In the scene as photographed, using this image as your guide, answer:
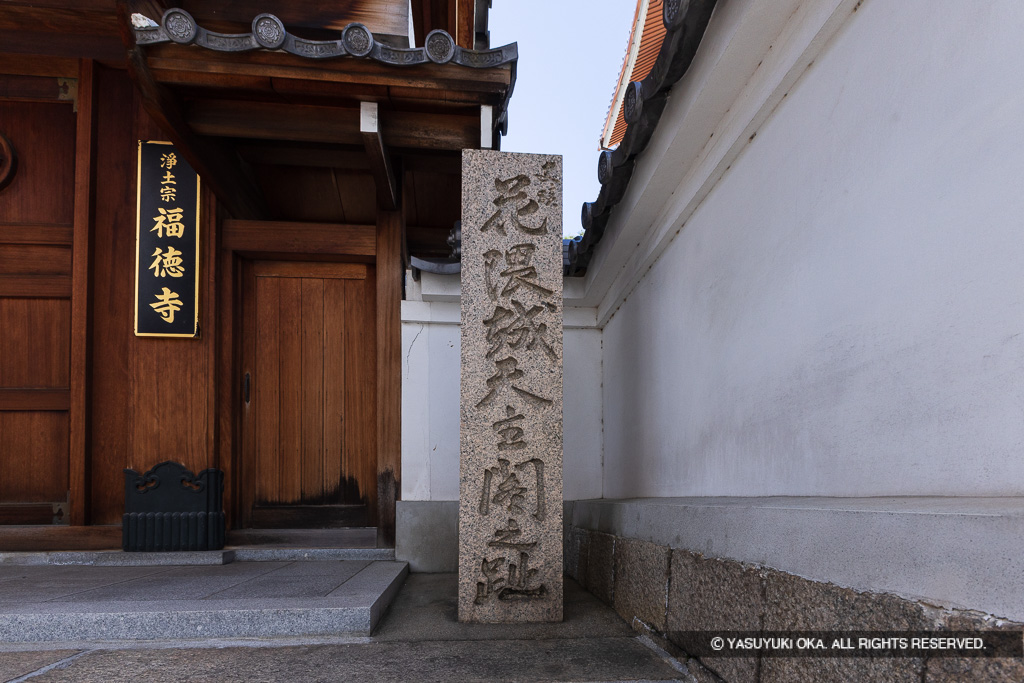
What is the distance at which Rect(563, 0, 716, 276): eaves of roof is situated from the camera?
2.49 meters

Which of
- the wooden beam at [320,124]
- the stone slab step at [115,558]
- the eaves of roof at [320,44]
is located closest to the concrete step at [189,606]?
the stone slab step at [115,558]

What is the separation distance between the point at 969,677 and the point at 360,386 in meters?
5.03

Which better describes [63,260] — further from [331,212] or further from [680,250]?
[680,250]

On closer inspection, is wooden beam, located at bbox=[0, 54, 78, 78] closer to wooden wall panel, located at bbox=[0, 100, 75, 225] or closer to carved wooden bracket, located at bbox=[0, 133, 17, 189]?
wooden wall panel, located at bbox=[0, 100, 75, 225]

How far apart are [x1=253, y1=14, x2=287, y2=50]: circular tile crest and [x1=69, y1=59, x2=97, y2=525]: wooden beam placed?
2.33 m

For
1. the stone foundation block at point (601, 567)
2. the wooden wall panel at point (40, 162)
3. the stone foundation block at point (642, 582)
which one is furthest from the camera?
the wooden wall panel at point (40, 162)

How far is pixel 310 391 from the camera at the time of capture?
18.4 feet

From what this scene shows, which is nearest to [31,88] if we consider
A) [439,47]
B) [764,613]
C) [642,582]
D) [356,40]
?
[356,40]

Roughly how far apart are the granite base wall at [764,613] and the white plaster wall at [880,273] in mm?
357

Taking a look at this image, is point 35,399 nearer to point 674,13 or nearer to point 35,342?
point 35,342

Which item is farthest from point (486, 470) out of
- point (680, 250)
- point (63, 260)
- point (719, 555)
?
point (63, 260)

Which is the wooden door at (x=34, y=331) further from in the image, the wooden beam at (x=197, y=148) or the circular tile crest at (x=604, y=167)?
the circular tile crest at (x=604, y=167)

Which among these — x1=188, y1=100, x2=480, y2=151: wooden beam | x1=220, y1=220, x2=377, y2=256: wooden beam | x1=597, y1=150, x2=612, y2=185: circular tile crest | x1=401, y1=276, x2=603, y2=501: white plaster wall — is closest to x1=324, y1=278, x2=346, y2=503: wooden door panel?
x1=220, y1=220, x2=377, y2=256: wooden beam

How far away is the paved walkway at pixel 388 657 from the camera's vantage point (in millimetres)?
2447
